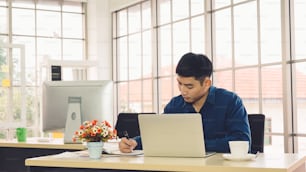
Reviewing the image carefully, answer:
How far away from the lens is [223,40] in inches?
233

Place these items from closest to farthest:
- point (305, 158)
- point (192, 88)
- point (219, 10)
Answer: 1. point (305, 158)
2. point (192, 88)
3. point (219, 10)

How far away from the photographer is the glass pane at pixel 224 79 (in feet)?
19.1

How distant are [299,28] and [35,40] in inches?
189

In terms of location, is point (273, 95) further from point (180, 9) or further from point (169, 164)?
point (169, 164)

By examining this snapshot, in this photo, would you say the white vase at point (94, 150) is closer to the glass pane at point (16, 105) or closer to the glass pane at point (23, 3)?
→ the glass pane at point (16, 105)

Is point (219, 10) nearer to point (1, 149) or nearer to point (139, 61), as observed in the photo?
point (139, 61)

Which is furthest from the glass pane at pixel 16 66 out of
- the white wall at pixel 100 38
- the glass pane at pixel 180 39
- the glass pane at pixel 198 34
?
the glass pane at pixel 198 34

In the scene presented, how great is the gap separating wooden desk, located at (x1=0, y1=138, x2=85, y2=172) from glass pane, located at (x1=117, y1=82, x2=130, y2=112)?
12.3 feet

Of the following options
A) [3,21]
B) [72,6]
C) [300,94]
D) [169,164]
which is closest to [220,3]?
[300,94]

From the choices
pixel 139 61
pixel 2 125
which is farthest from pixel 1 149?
pixel 139 61

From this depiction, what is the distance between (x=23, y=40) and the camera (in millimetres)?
7953

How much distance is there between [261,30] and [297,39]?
0.51 m

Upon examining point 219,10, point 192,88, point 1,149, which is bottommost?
point 1,149

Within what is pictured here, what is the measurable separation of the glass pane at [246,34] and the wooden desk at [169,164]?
3067 millimetres
